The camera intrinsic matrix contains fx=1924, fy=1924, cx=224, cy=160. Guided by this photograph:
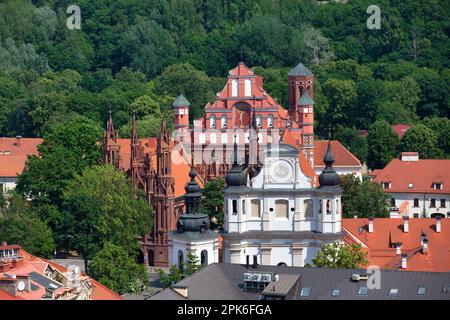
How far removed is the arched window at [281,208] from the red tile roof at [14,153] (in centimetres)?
2219

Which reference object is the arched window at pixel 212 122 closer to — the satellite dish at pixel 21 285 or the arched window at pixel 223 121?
the arched window at pixel 223 121

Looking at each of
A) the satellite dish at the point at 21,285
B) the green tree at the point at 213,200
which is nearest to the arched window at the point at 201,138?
the green tree at the point at 213,200

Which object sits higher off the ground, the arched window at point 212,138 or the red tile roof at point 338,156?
the arched window at point 212,138

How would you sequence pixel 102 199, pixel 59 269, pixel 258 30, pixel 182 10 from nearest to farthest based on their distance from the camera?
pixel 59 269
pixel 102 199
pixel 258 30
pixel 182 10

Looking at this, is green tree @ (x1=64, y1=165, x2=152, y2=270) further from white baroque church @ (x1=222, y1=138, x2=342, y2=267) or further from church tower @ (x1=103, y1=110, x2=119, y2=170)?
white baroque church @ (x1=222, y1=138, x2=342, y2=267)

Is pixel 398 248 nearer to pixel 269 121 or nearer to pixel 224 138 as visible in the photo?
pixel 224 138

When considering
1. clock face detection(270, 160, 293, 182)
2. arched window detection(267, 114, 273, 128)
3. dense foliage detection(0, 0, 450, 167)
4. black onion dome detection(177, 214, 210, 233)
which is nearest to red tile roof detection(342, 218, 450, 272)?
clock face detection(270, 160, 293, 182)

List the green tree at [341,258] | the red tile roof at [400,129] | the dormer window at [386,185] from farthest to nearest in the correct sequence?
the red tile roof at [400,129], the dormer window at [386,185], the green tree at [341,258]

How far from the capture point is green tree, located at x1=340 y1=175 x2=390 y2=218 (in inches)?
3051

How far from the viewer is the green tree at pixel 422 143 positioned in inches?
3986
